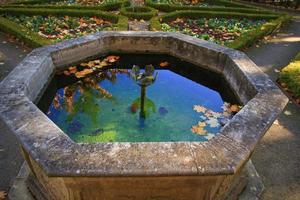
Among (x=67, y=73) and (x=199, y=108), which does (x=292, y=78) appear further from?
(x=67, y=73)

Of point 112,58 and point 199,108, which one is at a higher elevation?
point 112,58

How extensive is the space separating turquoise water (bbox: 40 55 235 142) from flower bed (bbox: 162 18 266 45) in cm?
424

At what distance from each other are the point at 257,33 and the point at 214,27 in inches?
61.6

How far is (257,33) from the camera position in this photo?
8.55 metres

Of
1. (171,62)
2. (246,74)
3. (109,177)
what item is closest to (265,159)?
(246,74)

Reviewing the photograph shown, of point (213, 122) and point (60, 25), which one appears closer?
point (213, 122)

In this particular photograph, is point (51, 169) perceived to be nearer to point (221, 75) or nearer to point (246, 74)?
point (246, 74)

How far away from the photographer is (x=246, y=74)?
3789 millimetres

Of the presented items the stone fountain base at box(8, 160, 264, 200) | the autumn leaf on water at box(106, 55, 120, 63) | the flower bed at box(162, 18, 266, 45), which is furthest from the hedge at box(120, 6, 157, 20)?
the stone fountain base at box(8, 160, 264, 200)

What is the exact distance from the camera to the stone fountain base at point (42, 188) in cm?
329

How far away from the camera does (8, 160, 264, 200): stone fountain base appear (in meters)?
3.29

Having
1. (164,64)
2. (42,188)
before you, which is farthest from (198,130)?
(42,188)

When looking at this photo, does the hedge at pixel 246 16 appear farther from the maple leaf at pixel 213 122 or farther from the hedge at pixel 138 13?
the maple leaf at pixel 213 122

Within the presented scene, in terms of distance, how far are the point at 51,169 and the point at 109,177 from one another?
48cm
